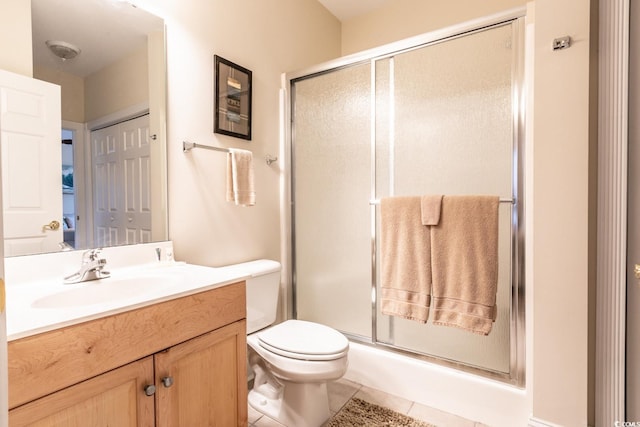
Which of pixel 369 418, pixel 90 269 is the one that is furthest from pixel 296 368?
pixel 90 269

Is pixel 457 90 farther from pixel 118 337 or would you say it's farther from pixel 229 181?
pixel 118 337

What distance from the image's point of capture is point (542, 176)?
4.33 feet

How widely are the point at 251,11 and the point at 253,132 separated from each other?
2.33ft

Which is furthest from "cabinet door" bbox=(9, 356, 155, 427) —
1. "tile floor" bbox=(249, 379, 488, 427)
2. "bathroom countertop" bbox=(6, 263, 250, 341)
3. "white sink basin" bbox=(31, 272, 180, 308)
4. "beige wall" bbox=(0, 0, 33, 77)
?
"beige wall" bbox=(0, 0, 33, 77)

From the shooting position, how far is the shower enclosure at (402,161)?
5.02ft

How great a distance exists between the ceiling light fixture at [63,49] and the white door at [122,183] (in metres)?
0.28

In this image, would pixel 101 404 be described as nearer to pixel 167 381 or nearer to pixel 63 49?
pixel 167 381

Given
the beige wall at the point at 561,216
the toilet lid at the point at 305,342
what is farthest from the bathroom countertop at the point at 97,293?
the beige wall at the point at 561,216

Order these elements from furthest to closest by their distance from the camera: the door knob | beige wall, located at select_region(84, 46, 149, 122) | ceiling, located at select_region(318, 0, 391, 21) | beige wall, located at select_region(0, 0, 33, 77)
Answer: ceiling, located at select_region(318, 0, 391, 21) < beige wall, located at select_region(84, 46, 149, 122) < the door knob < beige wall, located at select_region(0, 0, 33, 77)

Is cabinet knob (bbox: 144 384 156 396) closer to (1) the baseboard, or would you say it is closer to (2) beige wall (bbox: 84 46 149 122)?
(2) beige wall (bbox: 84 46 149 122)

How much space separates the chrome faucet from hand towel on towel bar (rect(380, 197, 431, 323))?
1279 millimetres

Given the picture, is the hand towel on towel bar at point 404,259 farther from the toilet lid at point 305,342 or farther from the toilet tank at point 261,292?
the toilet tank at point 261,292

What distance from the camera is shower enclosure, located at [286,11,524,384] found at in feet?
5.02

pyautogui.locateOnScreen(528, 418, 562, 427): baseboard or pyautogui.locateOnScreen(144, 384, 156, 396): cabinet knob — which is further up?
pyautogui.locateOnScreen(144, 384, 156, 396): cabinet knob
